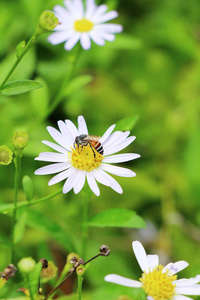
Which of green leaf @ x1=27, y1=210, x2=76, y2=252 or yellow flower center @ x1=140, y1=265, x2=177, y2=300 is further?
green leaf @ x1=27, y1=210, x2=76, y2=252

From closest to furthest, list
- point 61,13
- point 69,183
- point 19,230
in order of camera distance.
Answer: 1. point 69,183
2. point 19,230
3. point 61,13

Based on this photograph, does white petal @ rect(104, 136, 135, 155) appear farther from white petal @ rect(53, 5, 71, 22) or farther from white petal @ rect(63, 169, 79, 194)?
white petal @ rect(53, 5, 71, 22)

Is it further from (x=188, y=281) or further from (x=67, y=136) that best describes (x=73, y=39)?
(x=188, y=281)

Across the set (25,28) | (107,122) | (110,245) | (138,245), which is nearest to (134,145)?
(107,122)

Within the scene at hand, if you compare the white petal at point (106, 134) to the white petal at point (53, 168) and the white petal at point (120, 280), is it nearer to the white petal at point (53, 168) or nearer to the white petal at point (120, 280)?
the white petal at point (53, 168)

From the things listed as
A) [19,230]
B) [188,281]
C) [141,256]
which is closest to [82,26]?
[19,230]

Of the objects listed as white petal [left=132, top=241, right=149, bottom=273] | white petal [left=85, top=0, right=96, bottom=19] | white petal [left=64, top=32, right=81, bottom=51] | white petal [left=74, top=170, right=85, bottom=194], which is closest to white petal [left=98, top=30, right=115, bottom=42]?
white petal [left=64, top=32, right=81, bottom=51]

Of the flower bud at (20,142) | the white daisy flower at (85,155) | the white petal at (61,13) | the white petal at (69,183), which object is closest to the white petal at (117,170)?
the white daisy flower at (85,155)
